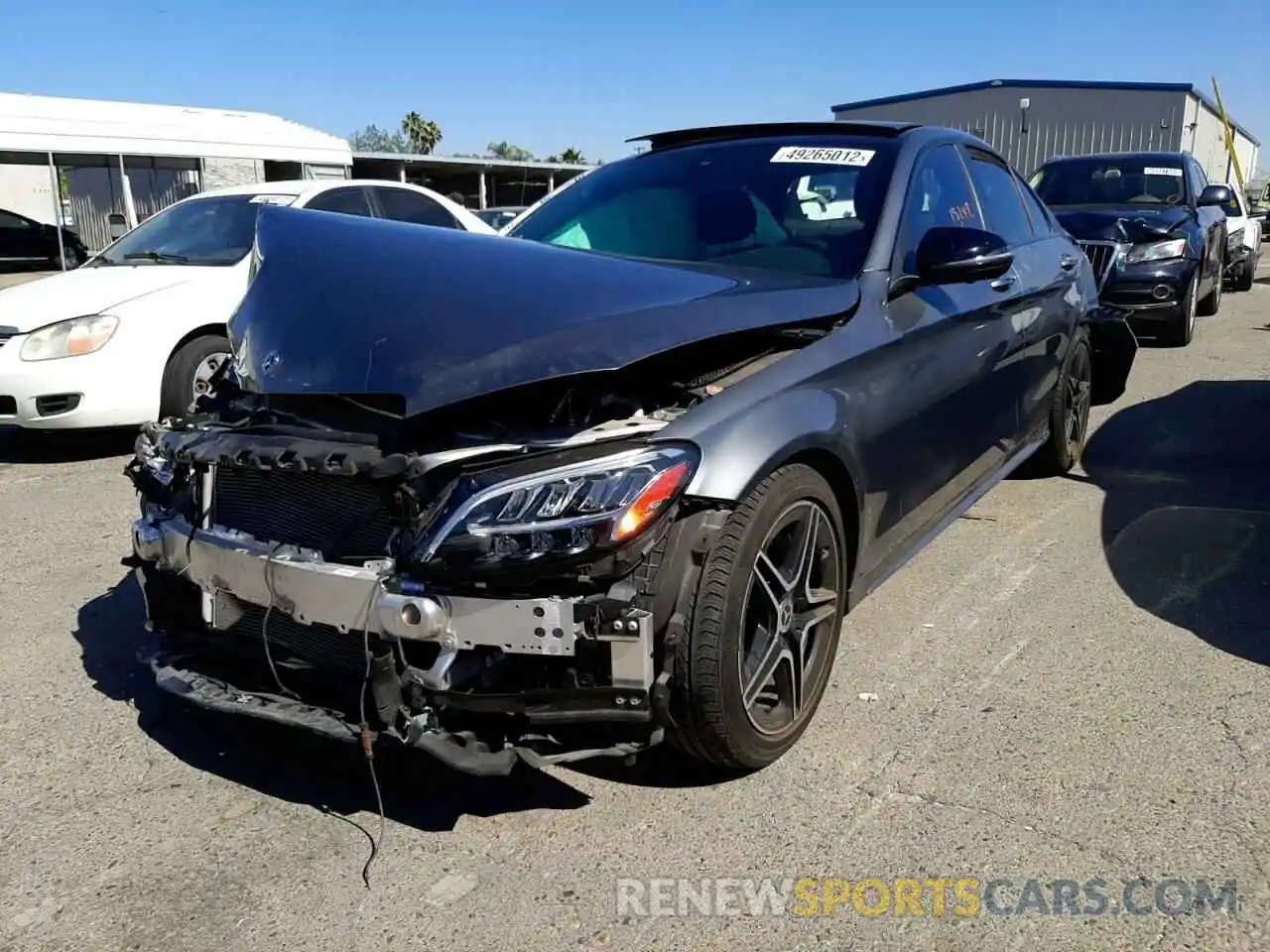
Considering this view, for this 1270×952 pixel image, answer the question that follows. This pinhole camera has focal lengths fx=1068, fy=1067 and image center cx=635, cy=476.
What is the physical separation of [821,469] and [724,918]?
1200mm

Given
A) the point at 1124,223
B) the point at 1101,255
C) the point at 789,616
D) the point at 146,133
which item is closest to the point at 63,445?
the point at 789,616

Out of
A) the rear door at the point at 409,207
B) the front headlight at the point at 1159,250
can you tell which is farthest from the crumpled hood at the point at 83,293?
the front headlight at the point at 1159,250

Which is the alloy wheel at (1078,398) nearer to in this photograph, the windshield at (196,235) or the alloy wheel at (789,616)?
the alloy wheel at (789,616)

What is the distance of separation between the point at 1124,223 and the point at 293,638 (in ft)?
29.7

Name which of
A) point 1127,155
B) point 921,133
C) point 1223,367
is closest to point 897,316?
point 921,133

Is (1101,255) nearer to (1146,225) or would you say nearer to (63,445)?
(1146,225)

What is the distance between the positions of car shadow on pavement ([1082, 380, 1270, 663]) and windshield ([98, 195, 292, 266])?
17.6 feet

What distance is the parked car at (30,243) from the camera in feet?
73.9

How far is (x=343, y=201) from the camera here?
25.0ft

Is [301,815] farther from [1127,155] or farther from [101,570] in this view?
[1127,155]

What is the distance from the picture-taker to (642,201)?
3971 mm

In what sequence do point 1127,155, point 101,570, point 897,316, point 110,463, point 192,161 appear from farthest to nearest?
point 192,161 < point 1127,155 < point 110,463 < point 101,570 < point 897,316

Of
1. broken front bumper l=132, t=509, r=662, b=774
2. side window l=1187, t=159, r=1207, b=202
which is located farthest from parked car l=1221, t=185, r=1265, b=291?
broken front bumper l=132, t=509, r=662, b=774

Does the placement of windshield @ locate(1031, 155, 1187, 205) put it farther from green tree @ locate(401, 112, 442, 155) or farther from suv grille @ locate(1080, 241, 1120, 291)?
green tree @ locate(401, 112, 442, 155)
